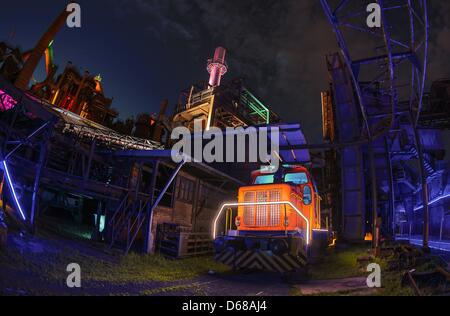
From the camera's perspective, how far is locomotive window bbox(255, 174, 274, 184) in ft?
36.1

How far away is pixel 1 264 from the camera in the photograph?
6.25m

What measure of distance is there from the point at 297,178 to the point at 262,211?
206 cm

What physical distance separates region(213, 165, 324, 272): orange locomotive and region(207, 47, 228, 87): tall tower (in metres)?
19.5

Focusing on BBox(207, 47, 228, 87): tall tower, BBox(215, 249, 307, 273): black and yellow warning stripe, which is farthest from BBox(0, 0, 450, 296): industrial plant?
BBox(207, 47, 228, 87): tall tower

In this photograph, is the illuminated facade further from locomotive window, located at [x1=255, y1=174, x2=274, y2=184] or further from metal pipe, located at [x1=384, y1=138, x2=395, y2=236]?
metal pipe, located at [x1=384, y1=138, x2=395, y2=236]

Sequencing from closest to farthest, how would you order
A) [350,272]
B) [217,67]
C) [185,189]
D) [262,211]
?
1. [350,272]
2. [262,211]
3. [185,189]
4. [217,67]

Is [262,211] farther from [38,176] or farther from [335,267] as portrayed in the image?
[38,176]

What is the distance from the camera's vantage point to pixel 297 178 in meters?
11.1

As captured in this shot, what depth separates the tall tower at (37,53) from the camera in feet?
79.6

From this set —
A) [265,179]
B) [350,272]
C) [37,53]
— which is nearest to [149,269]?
[265,179]

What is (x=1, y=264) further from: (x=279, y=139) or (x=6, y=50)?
(x=6, y=50)

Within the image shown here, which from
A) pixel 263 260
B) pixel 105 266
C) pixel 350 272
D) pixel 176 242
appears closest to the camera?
pixel 263 260
